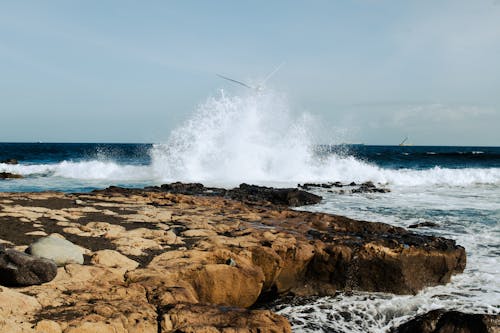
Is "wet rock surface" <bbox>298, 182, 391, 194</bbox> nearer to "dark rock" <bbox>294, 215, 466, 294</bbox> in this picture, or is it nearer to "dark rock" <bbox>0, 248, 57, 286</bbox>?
"dark rock" <bbox>294, 215, 466, 294</bbox>

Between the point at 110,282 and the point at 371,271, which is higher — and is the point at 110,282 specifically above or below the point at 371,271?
above

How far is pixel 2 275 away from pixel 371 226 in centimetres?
585

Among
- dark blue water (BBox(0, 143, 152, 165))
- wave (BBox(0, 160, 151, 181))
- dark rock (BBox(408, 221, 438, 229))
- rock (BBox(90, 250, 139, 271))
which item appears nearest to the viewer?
rock (BBox(90, 250, 139, 271))

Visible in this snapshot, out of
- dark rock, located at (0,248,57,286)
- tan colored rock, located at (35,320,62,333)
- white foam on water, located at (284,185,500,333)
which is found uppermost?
dark rock, located at (0,248,57,286)

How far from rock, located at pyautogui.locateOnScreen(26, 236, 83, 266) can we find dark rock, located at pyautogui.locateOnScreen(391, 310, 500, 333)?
135 inches

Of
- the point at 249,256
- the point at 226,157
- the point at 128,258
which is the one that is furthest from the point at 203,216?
the point at 226,157

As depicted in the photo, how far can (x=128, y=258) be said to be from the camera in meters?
4.62

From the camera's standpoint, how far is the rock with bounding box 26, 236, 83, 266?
157 inches

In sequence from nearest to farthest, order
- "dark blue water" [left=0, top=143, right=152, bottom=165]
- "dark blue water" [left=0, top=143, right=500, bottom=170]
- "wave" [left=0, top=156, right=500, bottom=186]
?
1. "wave" [left=0, top=156, right=500, bottom=186]
2. "dark blue water" [left=0, top=143, right=500, bottom=170]
3. "dark blue water" [left=0, top=143, right=152, bottom=165]

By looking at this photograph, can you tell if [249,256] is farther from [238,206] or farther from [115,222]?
[238,206]

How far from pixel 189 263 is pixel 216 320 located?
1.36 metres

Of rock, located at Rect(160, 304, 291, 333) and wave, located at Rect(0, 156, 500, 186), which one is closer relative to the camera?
rock, located at Rect(160, 304, 291, 333)

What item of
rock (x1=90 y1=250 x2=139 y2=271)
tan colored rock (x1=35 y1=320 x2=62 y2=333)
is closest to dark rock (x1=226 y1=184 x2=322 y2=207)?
rock (x1=90 y1=250 x2=139 y2=271)

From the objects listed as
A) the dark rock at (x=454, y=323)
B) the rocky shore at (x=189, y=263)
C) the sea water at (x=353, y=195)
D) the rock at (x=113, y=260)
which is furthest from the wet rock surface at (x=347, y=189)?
the rock at (x=113, y=260)
